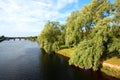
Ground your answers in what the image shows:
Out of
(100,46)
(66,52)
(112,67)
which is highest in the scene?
(100,46)

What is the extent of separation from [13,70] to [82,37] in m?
25.4

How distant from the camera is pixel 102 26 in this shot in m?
51.4

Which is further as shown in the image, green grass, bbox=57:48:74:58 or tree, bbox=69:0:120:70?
green grass, bbox=57:48:74:58

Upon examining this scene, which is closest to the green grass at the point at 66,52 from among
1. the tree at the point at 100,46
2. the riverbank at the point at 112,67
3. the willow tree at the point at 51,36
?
the willow tree at the point at 51,36

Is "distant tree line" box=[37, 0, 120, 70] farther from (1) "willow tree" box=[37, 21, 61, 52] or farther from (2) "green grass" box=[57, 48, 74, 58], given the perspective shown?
(1) "willow tree" box=[37, 21, 61, 52]

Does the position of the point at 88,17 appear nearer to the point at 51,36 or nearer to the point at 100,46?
the point at 100,46

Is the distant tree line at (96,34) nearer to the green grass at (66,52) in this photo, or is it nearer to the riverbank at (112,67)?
the riverbank at (112,67)

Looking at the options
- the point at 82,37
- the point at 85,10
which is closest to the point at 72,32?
the point at 82,37

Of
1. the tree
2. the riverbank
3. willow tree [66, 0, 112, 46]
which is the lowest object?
the riverbank

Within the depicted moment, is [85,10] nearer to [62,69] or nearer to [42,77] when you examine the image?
[62,69]

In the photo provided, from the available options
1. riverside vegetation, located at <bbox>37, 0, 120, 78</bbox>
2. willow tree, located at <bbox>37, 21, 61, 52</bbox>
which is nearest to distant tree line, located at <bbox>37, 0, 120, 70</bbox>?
riverside vegetation, located at <bbox>37, 0, 120, 78</bbox>

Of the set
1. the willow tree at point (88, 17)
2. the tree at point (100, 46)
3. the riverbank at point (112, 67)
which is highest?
the willow tree at point (88, 17)

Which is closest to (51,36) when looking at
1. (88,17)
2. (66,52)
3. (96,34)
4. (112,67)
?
(66,52)

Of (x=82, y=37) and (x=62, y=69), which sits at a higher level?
(x=82, y=37)
